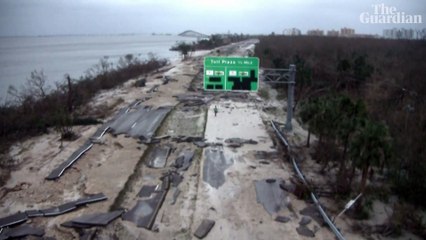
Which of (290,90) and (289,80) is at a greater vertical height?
(289,80)

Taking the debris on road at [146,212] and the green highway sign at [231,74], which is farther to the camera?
the green highway sign at [231,74]

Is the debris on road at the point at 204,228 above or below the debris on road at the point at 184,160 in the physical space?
below

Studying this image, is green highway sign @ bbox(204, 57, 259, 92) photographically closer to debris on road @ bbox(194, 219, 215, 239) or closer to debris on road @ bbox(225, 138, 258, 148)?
debris on road @ bbox(225, 138, 258, 148)

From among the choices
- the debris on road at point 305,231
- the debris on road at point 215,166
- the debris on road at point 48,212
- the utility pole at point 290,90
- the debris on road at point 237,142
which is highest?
the utility pole at point 290,90

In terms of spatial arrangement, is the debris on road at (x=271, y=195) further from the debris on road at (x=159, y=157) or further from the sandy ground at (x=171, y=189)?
the debris on road at (x=159, y=157)

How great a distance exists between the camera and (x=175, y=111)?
1116 inches

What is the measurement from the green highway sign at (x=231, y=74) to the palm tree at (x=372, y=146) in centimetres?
719

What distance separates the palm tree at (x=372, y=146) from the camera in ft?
41.2

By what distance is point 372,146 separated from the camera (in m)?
12.7

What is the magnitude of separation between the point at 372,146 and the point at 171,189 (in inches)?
306

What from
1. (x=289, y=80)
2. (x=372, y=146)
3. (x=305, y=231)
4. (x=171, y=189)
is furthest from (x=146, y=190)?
(x=289, y=80)

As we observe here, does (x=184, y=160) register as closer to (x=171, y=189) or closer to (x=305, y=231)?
(x=171, y=189)

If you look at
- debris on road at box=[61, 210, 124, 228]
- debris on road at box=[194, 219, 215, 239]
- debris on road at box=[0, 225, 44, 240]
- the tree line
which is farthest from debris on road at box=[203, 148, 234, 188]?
the tree line

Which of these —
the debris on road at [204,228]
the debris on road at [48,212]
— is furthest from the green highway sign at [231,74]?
the debris on road at [204,228]
